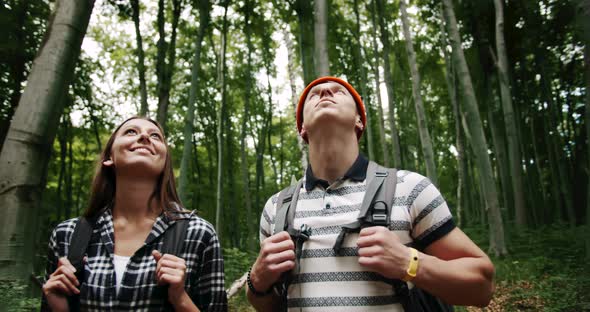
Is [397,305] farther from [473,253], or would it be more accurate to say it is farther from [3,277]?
[3,277]

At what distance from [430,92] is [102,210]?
2414cm

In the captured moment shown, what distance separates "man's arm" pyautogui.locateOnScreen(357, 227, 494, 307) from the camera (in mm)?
1451

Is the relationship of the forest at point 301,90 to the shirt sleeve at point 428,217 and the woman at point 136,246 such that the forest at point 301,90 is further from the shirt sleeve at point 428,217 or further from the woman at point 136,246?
the shirt sleeve at point 428,217

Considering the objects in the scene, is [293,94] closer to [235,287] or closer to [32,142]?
[235,287]

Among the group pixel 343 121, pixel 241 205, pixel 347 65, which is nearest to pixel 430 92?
pixel 347 65

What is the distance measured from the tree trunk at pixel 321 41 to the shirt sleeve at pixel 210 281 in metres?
4.59

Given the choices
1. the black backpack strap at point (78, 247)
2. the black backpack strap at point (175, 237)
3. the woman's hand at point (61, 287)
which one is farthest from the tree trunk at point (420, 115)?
the woman's hand at point (61, 287)

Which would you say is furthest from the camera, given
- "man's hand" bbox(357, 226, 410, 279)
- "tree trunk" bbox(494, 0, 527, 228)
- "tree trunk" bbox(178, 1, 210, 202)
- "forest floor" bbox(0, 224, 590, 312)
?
"tree trunk" bbox(494, 0, 527, 228)

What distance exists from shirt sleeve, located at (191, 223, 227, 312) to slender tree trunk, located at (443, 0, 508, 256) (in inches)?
322

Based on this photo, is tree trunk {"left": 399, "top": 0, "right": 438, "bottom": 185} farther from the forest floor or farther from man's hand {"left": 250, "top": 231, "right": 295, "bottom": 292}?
man's hand {"left": 250, "top": 231, "right": 295, "bottom": 292}

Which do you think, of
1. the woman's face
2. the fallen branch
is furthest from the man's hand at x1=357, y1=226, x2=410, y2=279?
the fallen branch

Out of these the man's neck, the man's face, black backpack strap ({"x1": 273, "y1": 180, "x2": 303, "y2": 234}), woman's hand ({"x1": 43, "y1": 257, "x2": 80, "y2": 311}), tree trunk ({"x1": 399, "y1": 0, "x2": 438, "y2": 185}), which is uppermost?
tree trunk ({"x1": 399, "y1": 0, "x2": 438, "y2": 185})

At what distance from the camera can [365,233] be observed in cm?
149

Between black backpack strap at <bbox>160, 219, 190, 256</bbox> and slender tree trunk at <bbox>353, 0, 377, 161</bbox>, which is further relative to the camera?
slender tree trunk at <bbox>353, 0, 377, 161</bbox>
